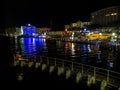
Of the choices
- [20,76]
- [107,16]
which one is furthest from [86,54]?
[107,16]

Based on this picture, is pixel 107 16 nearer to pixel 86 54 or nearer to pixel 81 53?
pixel 81 53

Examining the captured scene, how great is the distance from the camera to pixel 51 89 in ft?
78.6

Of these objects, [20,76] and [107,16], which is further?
[107,16]

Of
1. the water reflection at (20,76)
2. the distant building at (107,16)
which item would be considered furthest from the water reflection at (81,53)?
the distant building at (107,16)

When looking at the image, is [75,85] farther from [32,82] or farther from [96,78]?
[32,82]

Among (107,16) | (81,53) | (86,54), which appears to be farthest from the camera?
(107,16)

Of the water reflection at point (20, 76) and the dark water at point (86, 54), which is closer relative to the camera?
the water reflection at point (20, 76)

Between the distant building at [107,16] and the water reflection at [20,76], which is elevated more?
the distant building at [107,16]

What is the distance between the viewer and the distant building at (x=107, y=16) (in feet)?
318

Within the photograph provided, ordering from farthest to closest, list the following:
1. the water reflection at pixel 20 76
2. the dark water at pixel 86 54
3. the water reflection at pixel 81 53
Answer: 1. the water reflection at pixel 81 53
2. the dark water at pixel 86 54
3. the water reflection at pixel 20 76

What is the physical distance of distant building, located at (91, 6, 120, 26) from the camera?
96812 mm

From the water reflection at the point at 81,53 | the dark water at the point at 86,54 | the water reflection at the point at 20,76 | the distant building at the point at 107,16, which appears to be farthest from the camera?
the distant building at the point at 107,16

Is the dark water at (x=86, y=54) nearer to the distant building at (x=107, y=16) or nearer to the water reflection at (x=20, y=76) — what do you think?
the water reflection at (x=20, y=76)

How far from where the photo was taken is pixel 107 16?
10419cm
